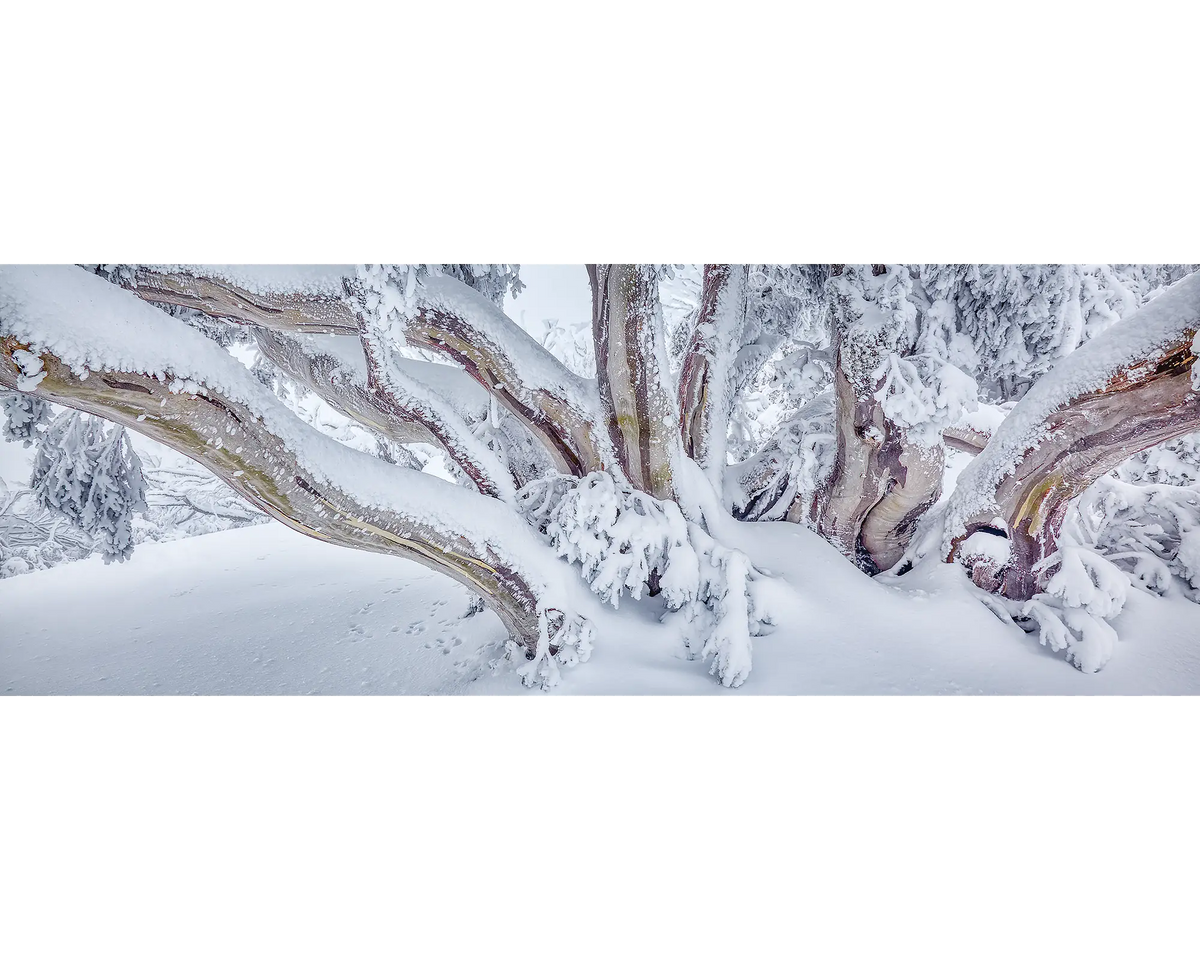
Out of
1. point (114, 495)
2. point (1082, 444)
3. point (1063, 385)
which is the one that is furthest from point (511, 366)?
point (114, 495)

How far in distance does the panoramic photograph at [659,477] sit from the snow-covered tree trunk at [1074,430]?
0.6 inches

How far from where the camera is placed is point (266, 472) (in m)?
1.94

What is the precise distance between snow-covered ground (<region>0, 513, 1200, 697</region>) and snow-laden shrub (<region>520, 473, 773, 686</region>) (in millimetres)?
181

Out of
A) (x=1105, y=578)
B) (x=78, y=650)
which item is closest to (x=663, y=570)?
(x=1105, y=578)

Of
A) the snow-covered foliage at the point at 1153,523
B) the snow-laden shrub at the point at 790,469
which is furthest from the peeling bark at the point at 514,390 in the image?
the snow-covered foliage at the point at 1153,523

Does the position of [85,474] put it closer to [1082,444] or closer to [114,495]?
[114,495]

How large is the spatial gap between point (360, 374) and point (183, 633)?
9.23 ft

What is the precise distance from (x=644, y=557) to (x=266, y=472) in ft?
6.96

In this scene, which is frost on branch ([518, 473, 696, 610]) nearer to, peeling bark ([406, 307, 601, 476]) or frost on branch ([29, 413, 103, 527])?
peeling bark ([406, 307, 601, 476])

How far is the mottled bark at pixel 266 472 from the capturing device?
156cm

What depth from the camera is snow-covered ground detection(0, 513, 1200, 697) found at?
2.28m
